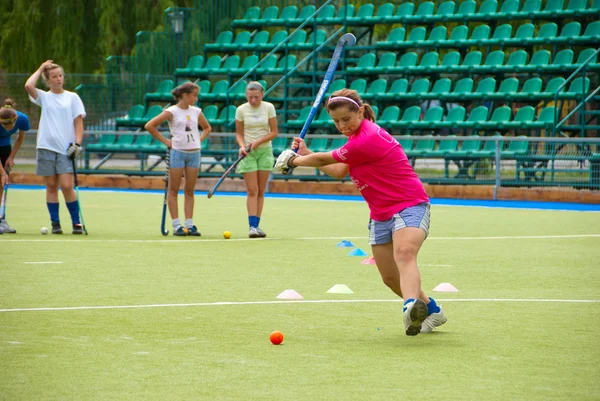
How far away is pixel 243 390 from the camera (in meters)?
5.16

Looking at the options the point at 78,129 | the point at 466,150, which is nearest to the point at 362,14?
the point at 466,150

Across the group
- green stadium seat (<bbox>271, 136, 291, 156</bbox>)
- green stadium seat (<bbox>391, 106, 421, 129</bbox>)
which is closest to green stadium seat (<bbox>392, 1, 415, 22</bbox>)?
green stadium seat (<bbox>391, 106, 421, 129</bbox>)

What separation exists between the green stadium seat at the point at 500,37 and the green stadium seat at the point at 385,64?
2240 millimetres

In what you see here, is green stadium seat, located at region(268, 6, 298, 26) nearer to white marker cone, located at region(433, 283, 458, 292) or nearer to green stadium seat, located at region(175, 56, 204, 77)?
green stadium seat, located at region(175, 56, 204, 77)

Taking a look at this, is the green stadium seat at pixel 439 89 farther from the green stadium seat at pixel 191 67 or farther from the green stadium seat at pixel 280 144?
the green stadium seat at pixel 191 67

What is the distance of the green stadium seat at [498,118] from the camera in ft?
73.3

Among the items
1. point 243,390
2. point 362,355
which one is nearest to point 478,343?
point 362,355

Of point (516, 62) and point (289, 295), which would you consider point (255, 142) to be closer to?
point (289, 295)

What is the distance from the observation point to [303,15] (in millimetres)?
28203

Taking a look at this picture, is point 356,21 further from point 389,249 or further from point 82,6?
point 389,249

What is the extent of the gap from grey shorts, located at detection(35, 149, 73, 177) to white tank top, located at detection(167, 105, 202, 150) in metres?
1.36

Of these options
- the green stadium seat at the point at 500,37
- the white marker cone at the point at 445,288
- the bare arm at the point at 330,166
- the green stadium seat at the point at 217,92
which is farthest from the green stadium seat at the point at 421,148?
the bare arm at the point at 330,166

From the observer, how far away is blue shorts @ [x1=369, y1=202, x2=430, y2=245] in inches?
266

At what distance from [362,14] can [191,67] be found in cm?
498
